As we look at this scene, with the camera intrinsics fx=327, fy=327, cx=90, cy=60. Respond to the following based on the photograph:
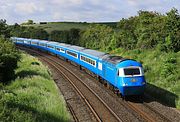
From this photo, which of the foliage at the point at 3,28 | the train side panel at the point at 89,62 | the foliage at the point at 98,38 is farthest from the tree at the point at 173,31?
the foliage at the point at 3,28

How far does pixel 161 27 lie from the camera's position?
145ft

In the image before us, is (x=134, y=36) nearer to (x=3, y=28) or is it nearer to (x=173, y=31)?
(x=173, y=31)

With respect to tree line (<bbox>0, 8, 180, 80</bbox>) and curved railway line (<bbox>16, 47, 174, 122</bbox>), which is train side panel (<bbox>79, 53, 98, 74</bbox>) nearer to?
curved railway line (<bbox>16, 47, 174, 122</bbox>)

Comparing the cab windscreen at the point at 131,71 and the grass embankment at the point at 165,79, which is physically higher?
the cab windscreen at the point at 131,71

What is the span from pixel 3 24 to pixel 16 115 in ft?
191

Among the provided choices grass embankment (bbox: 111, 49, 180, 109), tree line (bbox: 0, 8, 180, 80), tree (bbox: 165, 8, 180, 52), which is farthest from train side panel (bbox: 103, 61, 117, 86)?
tree (bbox: 165, 8, 180, 52)

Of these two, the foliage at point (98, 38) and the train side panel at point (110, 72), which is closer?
the train side panel at point (110, 72)

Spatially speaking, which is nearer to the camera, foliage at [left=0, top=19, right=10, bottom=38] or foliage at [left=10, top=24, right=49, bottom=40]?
foliage at [left=0, top=19, right=10, bottom=38]

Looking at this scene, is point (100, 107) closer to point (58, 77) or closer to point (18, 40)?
point (58, 77)

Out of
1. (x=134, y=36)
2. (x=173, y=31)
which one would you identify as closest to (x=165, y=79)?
(x=173, y=31)

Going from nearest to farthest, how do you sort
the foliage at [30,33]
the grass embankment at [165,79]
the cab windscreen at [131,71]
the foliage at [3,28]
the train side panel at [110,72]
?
the cab windscreen at [131,71]
the grass embankment at [165,79]
the train side panel at [110,72]
the foliage at [3,28]
the foliage at [30,33]

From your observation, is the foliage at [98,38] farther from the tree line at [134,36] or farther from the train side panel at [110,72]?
the train side panel at [110,72]

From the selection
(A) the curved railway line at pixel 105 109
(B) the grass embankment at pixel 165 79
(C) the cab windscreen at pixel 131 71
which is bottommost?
(A) the curved railway line at pixel 105 109

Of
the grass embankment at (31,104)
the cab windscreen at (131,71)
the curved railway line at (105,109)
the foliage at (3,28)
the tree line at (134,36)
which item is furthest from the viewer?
the foliage at (3,28)
